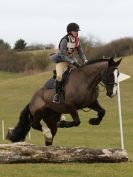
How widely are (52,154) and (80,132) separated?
772 inches

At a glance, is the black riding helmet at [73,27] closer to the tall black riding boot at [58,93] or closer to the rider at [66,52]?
the rider at [66,52]

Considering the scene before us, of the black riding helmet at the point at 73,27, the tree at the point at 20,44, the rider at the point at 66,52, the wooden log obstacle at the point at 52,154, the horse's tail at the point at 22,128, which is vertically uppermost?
the tree at the point at 20,44

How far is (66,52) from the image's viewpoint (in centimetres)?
1104

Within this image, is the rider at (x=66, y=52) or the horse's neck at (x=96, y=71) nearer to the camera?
the horse's neck at (x=96, y=71)

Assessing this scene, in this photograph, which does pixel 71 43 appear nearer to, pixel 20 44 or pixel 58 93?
A: pixel 58 93

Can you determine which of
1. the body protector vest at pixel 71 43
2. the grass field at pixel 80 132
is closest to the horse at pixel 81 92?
the body protector vest at pixel 71 43

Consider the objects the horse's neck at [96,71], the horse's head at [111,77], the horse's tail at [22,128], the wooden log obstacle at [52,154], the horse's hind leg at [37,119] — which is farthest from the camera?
the horse's tail at [22,128]

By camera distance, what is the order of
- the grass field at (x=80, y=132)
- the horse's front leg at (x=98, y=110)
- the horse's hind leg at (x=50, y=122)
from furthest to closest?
the horse's hind leg at (x=50, y=122) < the horse's front leg at (x=98, y=110) < the grass field at (x=80, y=132)

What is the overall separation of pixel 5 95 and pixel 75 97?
44.2 meters

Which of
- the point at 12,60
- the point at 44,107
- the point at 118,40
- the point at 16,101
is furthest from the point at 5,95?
the point at 44,107

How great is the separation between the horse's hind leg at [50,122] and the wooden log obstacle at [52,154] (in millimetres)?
1748

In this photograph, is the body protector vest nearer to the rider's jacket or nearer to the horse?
the rider's jacket

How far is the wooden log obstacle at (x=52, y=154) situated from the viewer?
9758mm

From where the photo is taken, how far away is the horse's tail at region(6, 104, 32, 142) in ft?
39.3
